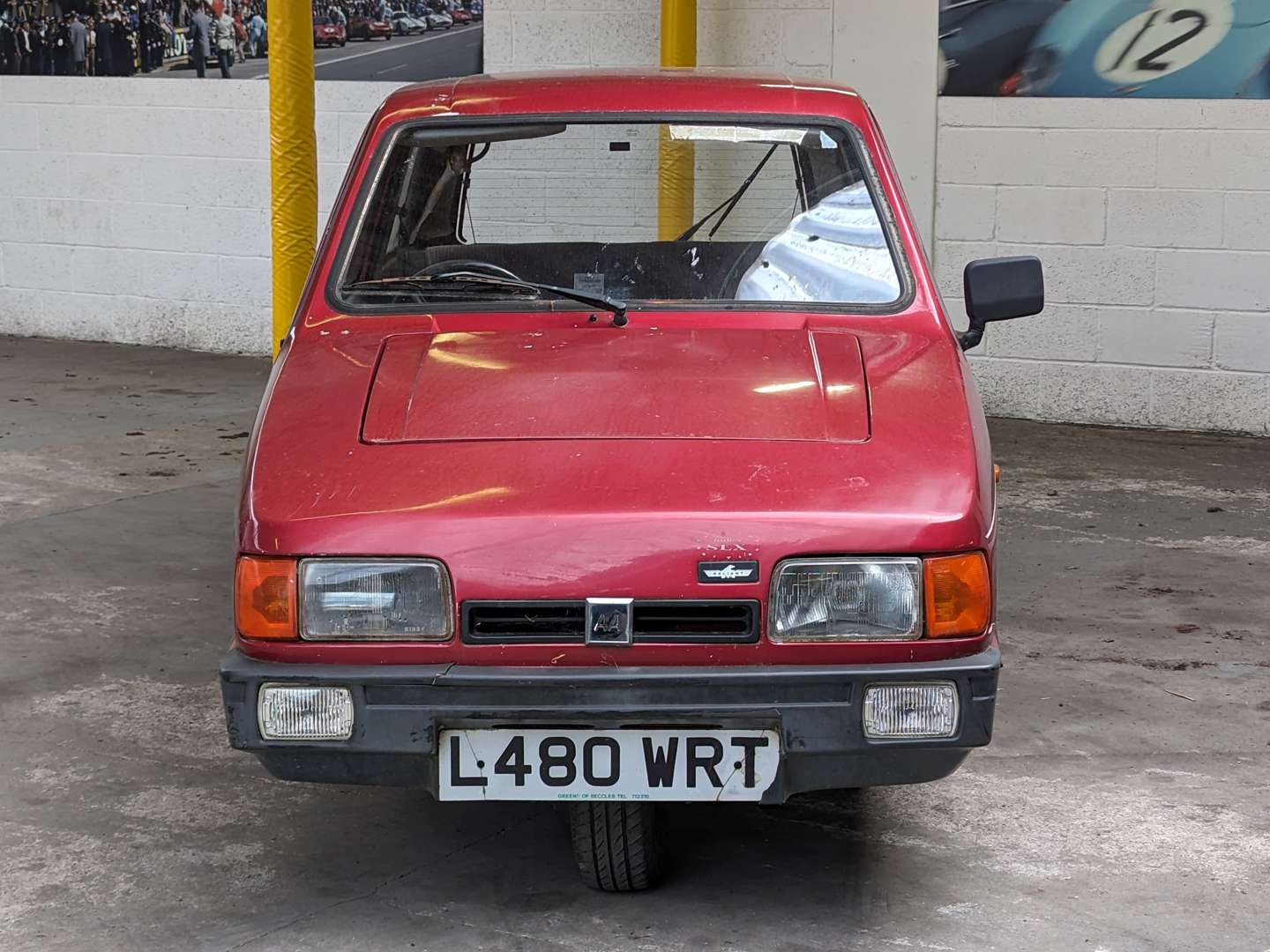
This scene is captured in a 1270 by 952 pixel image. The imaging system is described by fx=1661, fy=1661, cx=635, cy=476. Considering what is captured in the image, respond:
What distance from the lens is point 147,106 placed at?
35.7 feet

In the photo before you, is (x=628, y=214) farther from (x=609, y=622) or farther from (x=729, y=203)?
(x=609, y=622)

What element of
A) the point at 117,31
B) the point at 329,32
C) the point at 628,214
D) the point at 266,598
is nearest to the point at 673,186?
the point at 628,214

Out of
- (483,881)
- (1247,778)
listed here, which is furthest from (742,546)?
(1247,778)

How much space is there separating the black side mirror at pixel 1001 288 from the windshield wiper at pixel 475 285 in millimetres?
830

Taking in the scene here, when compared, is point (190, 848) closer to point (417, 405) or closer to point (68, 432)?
point (417, 405)

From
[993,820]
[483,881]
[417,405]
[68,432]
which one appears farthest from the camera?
[68,432]

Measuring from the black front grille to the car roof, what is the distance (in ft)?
5.18

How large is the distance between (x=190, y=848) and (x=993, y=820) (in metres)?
1.75

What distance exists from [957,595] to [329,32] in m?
8.57

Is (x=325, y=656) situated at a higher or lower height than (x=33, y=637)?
higher

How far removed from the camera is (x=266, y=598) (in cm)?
282

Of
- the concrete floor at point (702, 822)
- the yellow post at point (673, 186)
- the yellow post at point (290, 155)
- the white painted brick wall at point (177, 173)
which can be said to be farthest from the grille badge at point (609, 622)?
the white painted brick wall at point (177, 173)

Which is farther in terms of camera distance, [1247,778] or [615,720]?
[1247,778]

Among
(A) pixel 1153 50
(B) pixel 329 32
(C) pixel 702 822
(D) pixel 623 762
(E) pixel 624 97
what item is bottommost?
(C) pixel 702 822
